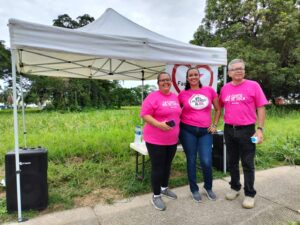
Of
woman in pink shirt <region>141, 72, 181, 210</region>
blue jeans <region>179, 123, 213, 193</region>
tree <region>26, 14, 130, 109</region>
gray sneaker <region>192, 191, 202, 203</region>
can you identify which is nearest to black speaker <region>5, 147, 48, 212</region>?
A: woman in pink shirt <region>141, 72, 181, 210</region>

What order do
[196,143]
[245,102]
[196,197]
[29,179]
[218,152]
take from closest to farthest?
[245,102] < [29,179] < [196,143] < [196,197] < [218,152]

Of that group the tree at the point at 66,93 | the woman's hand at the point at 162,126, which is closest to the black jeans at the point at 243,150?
the woman's hand at the point at 162,126

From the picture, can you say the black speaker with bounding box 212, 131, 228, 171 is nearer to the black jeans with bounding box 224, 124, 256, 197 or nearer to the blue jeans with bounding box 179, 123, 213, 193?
the black jeans with bounding box 224, 124, 256, 197

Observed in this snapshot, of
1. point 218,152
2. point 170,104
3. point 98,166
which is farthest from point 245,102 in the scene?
point 98,166

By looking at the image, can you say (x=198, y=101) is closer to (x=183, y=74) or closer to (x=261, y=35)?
(x=183, y=74)

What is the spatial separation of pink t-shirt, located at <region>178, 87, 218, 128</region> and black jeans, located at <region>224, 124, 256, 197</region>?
1.05 ft

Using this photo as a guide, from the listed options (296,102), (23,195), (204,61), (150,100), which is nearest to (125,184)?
(23,195)

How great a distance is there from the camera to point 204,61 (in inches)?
136

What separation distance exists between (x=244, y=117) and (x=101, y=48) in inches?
72.3

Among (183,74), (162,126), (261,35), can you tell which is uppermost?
(261,35)

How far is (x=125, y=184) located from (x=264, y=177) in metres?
2.36

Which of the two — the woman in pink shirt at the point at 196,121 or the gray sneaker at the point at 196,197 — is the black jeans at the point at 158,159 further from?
the gray sneaker at the point at 196,197

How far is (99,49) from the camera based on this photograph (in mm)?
2781

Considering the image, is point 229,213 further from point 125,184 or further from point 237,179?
point 125,184
